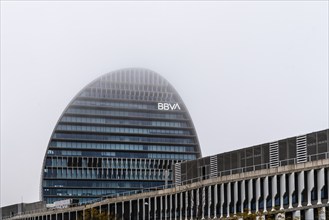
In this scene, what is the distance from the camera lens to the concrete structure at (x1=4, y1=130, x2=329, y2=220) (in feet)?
253

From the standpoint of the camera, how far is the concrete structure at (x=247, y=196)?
77.0 metres

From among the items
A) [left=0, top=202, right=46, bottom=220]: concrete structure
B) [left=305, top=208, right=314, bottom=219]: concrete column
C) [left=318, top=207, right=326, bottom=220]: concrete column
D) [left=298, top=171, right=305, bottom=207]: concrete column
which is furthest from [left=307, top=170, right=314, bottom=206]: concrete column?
[left=0, top=202, right=46, bottom=220]: concrete structure

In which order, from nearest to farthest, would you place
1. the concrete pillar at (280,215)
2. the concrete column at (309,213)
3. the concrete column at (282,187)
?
the concrete pillar at (280,215)
the concrete column at (309,213)
the concrete column at (282,187)

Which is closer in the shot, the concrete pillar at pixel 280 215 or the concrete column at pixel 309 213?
the concrete pillar at pixel 280 215

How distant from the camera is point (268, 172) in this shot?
275 ft

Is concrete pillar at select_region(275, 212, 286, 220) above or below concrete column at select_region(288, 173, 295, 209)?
below

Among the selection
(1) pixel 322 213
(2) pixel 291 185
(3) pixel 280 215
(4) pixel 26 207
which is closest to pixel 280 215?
(3) pixel 280 215

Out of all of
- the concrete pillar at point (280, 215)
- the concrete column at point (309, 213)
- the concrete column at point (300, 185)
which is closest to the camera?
the concrete pillar at point (280, 215)

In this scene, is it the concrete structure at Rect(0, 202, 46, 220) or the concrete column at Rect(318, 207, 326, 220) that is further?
the concrete structure at Rect(0, 202, 46, 220)

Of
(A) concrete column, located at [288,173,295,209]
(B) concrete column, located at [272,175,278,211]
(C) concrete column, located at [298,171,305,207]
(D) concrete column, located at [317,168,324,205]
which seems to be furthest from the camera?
(B) concrete column, located at [272,175,278,211]

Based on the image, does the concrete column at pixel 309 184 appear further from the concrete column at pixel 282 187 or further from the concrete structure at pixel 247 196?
the concrete column at pixel 282 187

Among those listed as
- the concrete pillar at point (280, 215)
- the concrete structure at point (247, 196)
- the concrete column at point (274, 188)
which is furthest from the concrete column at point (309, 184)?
the concrete column at point (274, 188)

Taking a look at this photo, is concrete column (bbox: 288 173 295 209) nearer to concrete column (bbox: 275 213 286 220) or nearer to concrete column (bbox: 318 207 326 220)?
concrete column (bbox: 275 213 286 220)

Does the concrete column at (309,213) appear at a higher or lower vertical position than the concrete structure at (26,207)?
lower
